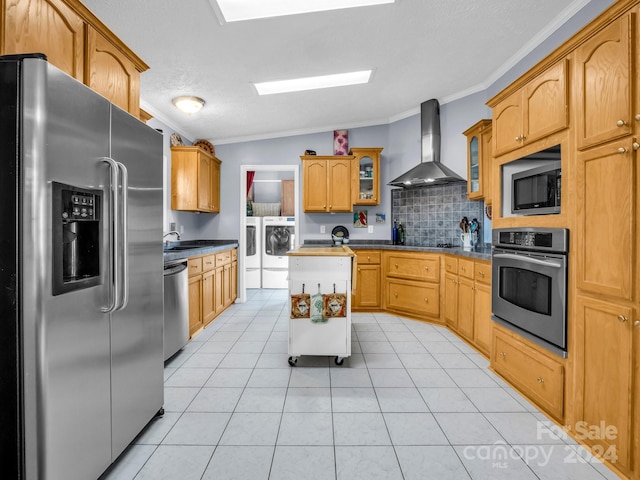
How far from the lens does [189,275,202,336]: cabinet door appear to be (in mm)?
3132

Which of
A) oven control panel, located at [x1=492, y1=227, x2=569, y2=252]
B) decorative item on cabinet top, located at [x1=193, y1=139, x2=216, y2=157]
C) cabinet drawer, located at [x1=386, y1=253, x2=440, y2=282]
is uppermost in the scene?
decorative item on cabinet top, located at [x1=193, y1=139, x2=216, y2=157]

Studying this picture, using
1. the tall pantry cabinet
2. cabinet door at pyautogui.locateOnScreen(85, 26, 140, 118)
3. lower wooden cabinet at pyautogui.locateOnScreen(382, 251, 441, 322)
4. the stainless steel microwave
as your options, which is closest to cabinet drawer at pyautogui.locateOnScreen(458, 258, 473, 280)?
lower wooden cabinet at pyautogui.locateOnScreen(382, 251, 441, 322)

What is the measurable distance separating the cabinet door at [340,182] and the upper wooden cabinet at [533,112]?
2246 mm

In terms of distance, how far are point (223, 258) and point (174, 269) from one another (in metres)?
1.46

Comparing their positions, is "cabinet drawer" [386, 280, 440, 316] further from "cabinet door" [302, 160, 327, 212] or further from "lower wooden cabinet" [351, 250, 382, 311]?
"cabinet door" [302, 160, 327, 212]

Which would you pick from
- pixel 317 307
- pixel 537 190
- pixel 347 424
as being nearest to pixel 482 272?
pixel 537 190

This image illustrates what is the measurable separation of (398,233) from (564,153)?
9.04ft

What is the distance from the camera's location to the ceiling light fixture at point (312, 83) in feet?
11.1

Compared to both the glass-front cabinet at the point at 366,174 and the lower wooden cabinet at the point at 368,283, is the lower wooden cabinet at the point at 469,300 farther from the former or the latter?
the glass-front cabinet at the point at 366,174

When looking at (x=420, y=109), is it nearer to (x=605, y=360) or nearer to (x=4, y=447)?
(x=605, y=360)

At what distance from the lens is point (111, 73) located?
173cm

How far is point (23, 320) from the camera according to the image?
3.30ft

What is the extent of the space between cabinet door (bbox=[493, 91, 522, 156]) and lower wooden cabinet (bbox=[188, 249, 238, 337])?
2.87 meters

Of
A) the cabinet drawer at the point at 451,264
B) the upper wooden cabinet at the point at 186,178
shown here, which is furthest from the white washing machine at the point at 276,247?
the cabinet drawer at the point at 451,264
